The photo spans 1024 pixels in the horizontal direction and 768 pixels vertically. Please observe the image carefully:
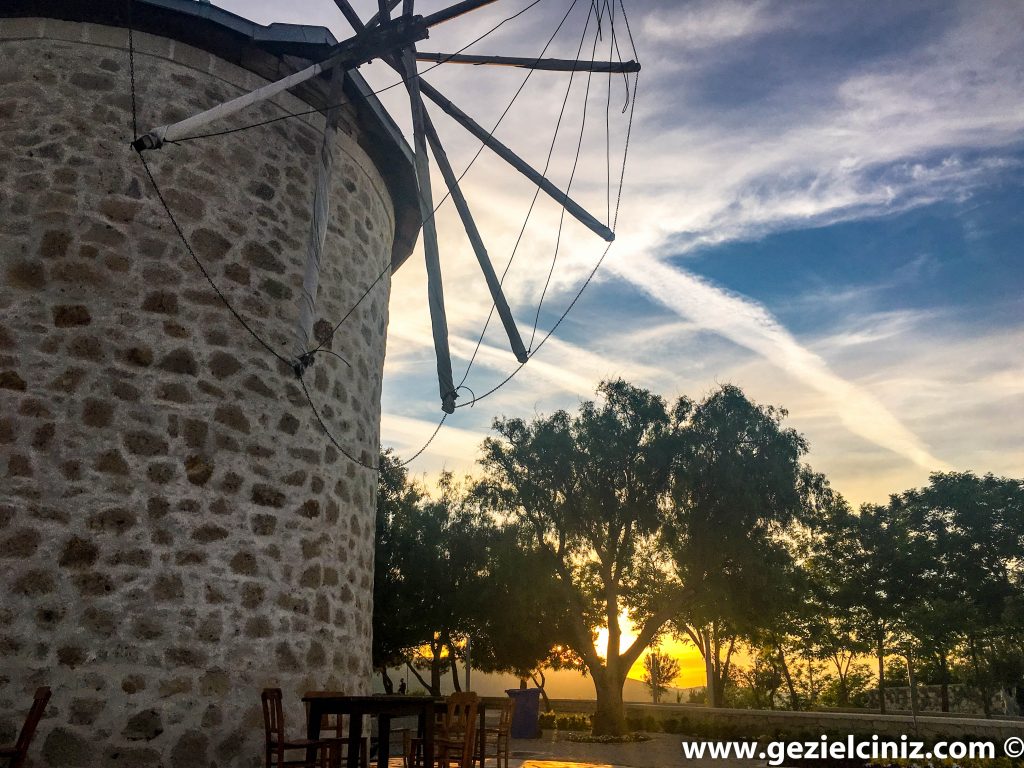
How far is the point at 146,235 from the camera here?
5.97 m

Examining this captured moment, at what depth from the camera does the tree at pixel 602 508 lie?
1912 centimetres

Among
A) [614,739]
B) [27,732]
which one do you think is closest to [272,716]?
[27,732]

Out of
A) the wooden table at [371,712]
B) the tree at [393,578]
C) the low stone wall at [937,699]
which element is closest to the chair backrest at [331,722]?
the wooden table at [371,712]

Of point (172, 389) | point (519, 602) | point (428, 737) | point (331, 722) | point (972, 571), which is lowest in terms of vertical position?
point (331, 722)

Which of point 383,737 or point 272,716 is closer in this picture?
point 383,737

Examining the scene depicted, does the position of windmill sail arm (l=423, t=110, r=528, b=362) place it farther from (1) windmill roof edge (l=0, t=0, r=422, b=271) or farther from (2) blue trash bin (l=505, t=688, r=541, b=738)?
(2) blue trash bin (l=505, t=688, r=541, b=738)

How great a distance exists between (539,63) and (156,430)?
6.09m

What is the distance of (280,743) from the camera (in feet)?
16.1

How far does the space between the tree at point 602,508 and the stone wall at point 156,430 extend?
12772 millimetres

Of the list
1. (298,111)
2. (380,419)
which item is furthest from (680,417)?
(298,111)

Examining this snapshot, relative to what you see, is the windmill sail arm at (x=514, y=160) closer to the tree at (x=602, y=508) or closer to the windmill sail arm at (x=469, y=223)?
the windmill sail arm at (x=469, y=223)

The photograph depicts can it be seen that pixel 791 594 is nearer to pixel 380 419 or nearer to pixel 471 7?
pixel 380 419

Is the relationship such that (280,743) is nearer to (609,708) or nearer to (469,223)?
(469,223)

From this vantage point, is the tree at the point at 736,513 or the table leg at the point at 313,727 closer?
the table leg at the point at 313,727
